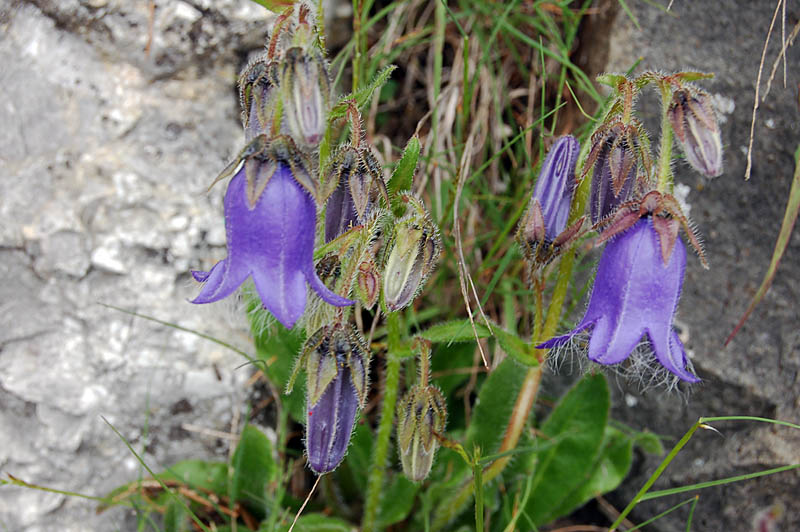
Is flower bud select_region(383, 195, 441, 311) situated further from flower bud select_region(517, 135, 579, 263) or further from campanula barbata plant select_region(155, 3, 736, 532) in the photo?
flower bud select_region(517, 135, 579, 263)

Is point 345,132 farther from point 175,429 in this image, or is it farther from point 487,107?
point 175,429

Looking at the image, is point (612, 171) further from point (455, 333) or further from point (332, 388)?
point (332, 388)

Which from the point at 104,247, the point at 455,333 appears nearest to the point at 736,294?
the point at 455,333

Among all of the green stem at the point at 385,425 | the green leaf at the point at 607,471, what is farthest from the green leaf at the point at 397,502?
the green leaf at the point at 607,471

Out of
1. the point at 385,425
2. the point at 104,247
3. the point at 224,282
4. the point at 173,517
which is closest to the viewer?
the point at 224,282

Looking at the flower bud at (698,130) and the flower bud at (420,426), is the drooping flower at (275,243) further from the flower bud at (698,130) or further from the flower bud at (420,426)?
the flower bud at (698,130)

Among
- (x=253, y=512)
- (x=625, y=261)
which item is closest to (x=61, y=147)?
(x=253, y=512)

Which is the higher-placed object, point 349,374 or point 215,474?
point 349,374
